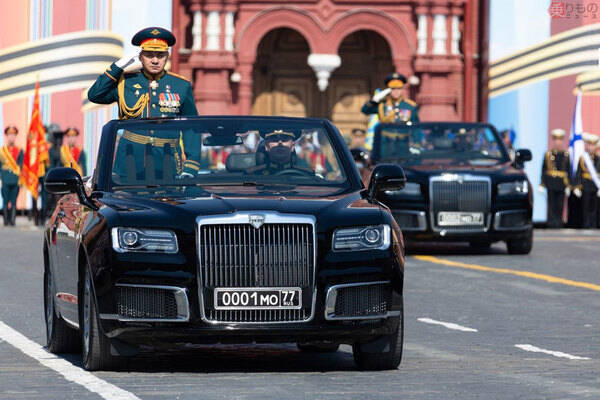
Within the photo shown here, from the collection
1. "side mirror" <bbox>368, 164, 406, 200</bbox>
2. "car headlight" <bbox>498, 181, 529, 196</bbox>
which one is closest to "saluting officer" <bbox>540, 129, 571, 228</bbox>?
"car headlight" <bbox>498, 181, 529, 196</bbox>

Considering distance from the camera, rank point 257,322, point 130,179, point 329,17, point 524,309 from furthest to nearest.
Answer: point 329,17
point 524,309
point 130,179
point 257,322

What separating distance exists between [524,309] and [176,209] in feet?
18.1

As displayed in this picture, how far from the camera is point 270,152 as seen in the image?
1084 centimetres

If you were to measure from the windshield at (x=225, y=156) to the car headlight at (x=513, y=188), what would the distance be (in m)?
10.7

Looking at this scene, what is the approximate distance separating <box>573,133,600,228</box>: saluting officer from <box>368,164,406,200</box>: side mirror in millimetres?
21601

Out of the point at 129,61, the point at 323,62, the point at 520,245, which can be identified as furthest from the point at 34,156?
the point at 129,61

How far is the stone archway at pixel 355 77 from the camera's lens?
1588 inches

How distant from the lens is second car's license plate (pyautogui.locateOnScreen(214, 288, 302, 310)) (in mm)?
9461

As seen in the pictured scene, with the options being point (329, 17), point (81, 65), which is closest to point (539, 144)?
point (329, 17)

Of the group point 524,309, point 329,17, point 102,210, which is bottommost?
point 524,309

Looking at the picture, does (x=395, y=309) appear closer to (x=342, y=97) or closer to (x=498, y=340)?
(x=498, y=340)

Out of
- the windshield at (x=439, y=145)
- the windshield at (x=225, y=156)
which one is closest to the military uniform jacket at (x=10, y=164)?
the windshield at (x=439, y=145)

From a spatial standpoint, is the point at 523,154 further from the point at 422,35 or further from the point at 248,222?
the point at 422,35

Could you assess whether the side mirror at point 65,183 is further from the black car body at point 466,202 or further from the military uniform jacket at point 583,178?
the military uniform jacket at point 583,178
